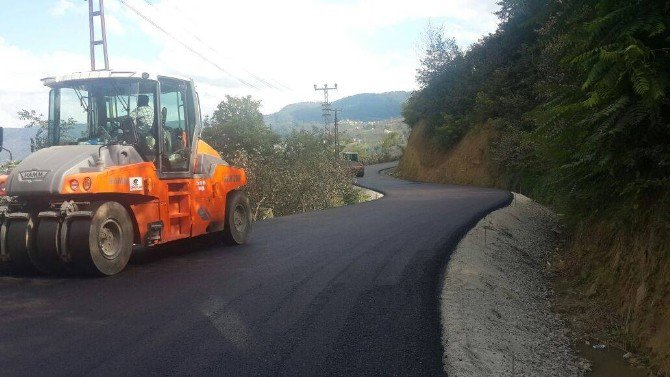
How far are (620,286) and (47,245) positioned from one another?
745 centimetres

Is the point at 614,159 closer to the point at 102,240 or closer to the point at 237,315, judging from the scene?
the point at 237,315

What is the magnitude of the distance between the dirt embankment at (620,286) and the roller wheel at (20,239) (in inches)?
279

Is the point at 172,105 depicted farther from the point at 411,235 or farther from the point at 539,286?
the point at 539,286

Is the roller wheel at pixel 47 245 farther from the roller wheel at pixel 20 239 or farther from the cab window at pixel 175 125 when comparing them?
the cab window at pixel 175 125

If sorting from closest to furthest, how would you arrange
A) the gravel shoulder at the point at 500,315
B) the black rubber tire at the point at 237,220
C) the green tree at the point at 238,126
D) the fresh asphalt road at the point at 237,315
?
the fresh asphalt road at the point at 237,315 → the gravel shoulder at the point at 500,315 → the black rubber tire at the point at 237,220 → the green tree at the point at 238,126

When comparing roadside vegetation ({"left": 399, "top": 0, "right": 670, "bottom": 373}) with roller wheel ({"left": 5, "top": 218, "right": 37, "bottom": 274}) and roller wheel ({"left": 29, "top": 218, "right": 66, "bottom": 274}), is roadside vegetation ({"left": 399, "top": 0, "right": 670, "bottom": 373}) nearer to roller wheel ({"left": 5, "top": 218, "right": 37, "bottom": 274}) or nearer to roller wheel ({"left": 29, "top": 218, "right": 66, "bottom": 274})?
roller wheel ({"left": 29, "top": 218, "right": 66, "bottom": 274})

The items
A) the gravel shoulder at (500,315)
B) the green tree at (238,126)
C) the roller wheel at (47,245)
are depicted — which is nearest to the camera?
the gravel shoulder at (500,315)

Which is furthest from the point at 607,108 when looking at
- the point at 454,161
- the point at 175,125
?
the point at 454,161

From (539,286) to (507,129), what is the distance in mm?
23272

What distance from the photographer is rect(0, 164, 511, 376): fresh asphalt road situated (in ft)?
15.4

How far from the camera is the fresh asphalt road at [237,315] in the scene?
469cm

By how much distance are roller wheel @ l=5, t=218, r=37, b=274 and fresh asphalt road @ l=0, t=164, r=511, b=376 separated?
0.31 meters

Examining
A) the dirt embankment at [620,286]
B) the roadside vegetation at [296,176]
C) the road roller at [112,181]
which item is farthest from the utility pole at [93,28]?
the dirt embankment at [620,286]

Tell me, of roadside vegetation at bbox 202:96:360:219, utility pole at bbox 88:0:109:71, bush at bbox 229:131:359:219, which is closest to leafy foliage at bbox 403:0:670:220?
roadside vegetation at bbox 202:96:360:219
